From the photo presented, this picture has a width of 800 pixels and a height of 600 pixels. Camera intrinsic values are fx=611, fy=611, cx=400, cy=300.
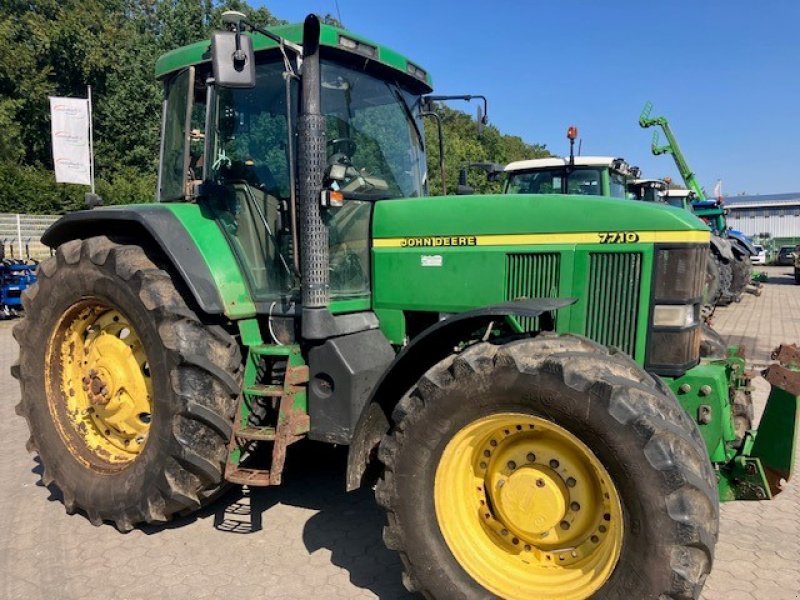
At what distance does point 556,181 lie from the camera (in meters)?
8.64

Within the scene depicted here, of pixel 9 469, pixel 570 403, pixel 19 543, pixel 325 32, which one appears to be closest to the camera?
pixel 570 403

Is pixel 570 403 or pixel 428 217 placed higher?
pixel 428 217

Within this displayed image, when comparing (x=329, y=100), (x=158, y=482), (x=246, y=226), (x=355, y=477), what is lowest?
(x=158, y=482)

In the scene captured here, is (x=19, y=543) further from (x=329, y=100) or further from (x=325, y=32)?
(x=325, y=32)

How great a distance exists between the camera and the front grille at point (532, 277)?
3053mm

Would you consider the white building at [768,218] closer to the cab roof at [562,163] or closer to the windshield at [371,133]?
the cab roof at [562,163]

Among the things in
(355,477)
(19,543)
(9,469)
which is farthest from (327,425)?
(9,469)

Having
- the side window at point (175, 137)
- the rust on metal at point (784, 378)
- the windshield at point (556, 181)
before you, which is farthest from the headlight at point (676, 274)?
the windshield at point (556, 181)

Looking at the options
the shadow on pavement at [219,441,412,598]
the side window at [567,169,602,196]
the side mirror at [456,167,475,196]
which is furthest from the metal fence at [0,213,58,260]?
the side mirror at [456,167,475,196]

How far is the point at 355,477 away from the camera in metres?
2.88

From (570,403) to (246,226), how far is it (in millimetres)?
2104

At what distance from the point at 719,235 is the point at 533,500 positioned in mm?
15657

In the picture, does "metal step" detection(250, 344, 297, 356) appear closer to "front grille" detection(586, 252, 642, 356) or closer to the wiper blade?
"front grille" detection(586, 252, 642, 356)

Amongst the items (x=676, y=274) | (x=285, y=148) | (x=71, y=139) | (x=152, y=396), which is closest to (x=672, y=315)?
(x=676, y=274)
